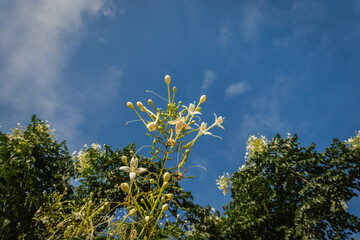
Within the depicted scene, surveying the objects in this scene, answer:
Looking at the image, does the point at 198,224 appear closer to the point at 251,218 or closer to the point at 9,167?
the point at 251,218

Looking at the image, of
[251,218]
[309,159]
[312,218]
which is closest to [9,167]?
[251,218]

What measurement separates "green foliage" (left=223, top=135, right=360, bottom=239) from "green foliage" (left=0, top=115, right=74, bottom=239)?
2.79 meters

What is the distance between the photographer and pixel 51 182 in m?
3.99

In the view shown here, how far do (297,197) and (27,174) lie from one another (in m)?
4.37

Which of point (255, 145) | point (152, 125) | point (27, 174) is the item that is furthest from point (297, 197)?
point (27, 174)

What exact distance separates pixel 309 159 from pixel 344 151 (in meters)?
0.60

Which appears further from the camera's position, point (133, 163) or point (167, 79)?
point (167, 79)

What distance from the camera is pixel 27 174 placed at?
10.5ft

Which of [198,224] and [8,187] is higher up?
[198,224]

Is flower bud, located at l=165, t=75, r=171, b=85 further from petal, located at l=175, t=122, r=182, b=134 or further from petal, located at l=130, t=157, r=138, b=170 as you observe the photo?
petal, located at l=130, t=157, r=138, b=170

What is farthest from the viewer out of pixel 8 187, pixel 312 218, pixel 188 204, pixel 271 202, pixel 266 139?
pixel 266 139

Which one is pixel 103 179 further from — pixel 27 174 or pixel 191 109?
pixel 191 109

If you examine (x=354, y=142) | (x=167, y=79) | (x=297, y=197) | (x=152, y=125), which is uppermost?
(x=354, y=142)

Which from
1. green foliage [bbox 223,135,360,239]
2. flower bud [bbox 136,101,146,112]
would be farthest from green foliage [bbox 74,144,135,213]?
flower bud [bbox 136,101,146,112]
